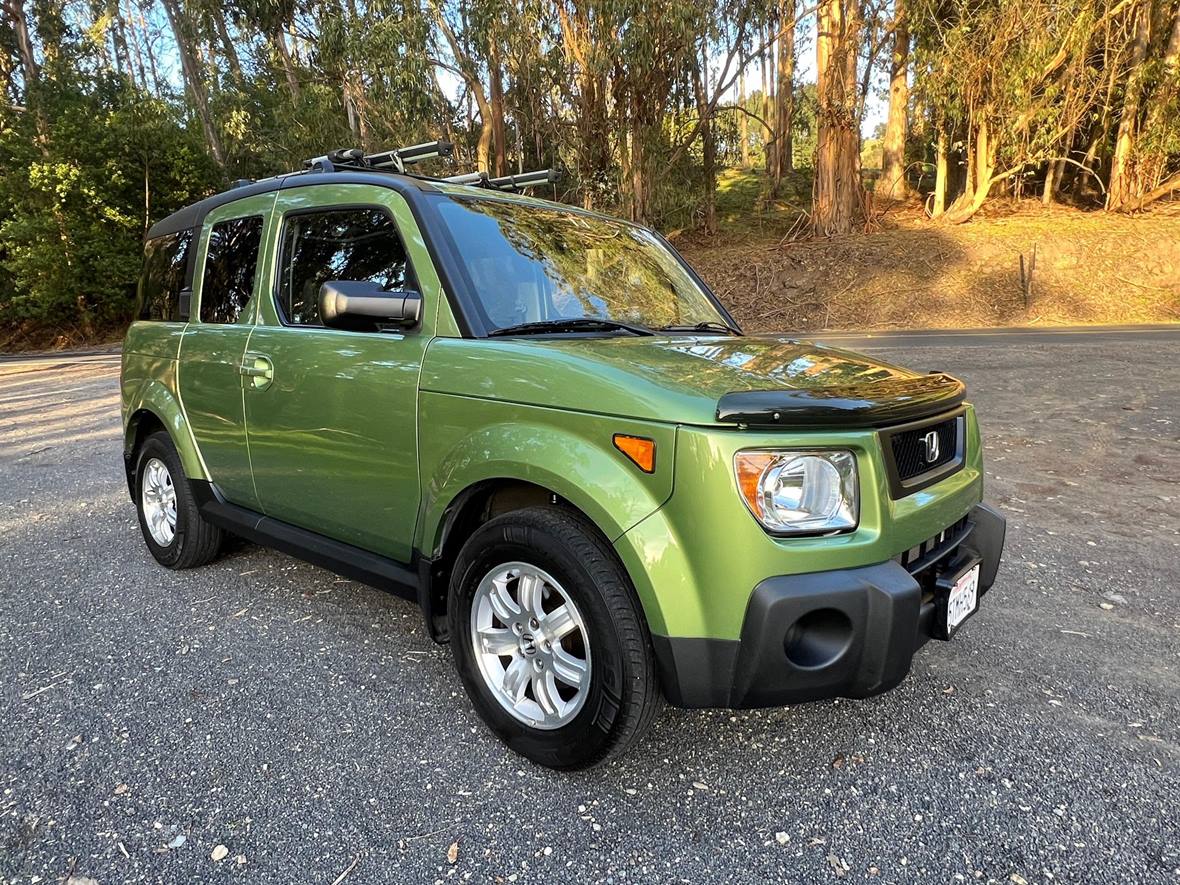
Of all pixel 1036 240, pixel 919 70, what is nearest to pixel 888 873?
pixel 1036 240

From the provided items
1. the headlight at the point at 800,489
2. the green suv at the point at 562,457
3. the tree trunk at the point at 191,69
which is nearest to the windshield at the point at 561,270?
the green suv at the point at 562,457

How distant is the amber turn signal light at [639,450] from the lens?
202cm

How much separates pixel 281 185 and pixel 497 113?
1956 centimetres

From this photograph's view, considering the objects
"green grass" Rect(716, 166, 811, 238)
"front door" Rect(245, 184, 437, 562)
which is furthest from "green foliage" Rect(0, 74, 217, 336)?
"front door" Rect(245, 184, 437, 562)

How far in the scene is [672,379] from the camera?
83.7 inches

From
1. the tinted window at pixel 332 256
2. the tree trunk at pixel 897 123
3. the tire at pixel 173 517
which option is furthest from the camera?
the tree trunk at pixel 897 123

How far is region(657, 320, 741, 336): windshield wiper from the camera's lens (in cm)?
311

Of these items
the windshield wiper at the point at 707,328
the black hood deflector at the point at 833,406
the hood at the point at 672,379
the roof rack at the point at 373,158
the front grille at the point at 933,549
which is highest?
the roof rack at the point at 373,158

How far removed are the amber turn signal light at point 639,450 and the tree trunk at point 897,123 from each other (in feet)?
84.3

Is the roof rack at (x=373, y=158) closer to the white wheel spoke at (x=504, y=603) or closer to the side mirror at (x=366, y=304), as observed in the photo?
the side mirror at (x=366, y=304)

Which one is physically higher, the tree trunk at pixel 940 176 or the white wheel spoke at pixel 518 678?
the tree trunk at pixel 940 176

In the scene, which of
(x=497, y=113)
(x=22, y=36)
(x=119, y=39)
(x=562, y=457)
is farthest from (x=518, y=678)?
(x=119, y=39)

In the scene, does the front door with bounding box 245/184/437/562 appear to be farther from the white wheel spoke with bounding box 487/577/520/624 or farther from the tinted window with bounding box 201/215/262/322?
the white wheel spoke with bounding box 487/577/520/624

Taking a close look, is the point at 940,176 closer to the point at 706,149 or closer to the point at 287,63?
the point at 706,149
